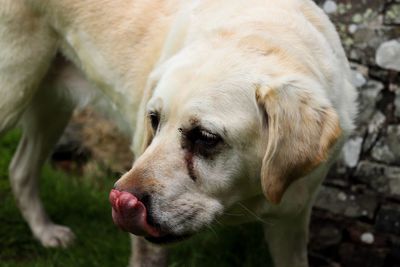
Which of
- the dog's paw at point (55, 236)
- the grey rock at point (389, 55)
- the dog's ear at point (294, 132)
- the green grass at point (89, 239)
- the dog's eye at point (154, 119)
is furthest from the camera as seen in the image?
the dog's paw at point (55, 236)

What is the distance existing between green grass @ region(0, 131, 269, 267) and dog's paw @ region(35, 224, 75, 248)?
41mm

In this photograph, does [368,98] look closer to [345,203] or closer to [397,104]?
[397,104]

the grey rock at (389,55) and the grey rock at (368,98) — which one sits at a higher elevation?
the grey rock at (389,55)

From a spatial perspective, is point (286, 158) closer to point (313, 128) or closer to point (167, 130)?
point (313, 128)

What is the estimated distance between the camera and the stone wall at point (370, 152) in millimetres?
4051

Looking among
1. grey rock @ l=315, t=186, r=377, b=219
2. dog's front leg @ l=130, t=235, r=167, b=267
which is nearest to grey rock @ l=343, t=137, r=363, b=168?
grey rock @ l=315, t=186, r=377, b=219

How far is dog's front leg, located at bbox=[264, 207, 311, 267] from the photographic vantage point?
3.73m

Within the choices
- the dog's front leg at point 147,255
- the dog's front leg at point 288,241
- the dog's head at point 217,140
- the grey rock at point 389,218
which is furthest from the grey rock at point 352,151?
the dog's head at point 217,140

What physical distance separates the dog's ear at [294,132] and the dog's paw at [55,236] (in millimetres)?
2034

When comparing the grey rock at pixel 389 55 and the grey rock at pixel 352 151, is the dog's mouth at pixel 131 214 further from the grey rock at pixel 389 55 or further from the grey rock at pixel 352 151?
the grey rock at pixel 389 55

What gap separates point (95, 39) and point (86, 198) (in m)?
1.42

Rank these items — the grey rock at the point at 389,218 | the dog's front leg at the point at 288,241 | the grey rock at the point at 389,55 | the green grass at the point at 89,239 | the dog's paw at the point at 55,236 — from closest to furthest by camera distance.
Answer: the dog's front leg at the point at 288,241 → the grey rock at the point at 389,55 → the grey rock at the point at 389,218 → the green grass at the point at 89,239 → the dog's paw at the point at 55,236

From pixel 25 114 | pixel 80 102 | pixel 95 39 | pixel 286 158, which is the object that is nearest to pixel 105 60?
pixel 95 39

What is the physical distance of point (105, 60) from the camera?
3.96 m
